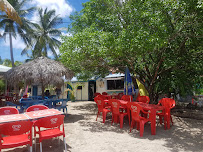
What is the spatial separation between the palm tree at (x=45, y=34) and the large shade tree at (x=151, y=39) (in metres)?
13.3

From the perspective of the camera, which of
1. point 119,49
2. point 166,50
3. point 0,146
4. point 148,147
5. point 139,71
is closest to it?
point 0,146

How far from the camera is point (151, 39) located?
468cm

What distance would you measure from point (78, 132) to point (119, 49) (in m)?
3.08

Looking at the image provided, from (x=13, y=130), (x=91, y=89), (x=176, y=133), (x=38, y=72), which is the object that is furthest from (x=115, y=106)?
(x=91, y=89)

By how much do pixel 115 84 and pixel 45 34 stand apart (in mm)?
12628

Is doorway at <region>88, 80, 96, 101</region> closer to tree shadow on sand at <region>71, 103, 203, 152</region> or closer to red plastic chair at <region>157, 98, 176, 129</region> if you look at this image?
tree shadow on sand at <region>71, 103, 203, 152</region>

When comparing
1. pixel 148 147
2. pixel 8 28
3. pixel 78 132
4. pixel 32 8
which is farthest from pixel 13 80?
pixel 32 8

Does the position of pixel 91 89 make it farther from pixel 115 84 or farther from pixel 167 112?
pixel 167 112

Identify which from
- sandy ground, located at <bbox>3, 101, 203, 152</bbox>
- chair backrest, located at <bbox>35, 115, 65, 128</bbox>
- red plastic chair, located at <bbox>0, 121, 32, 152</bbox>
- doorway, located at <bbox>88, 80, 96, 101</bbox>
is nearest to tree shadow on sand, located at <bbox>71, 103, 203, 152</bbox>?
sandy ground, located at <bbox>3, 101, 203, 152</bbox>

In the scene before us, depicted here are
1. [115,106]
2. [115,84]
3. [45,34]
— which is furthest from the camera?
[45,34]

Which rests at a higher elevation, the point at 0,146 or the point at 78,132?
the point at 0,146

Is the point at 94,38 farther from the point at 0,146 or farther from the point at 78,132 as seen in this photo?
the point at 0,146

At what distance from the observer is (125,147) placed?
12.4 feet

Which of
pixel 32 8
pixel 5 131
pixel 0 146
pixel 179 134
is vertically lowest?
pixel 179 134
